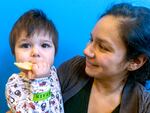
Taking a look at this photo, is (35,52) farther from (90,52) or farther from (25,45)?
(90,52)

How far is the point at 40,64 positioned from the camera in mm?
936

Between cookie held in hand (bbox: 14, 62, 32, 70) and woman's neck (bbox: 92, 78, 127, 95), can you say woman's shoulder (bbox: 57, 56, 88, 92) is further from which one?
cookie held in hand (bbox: 14, 62, 32, 70)

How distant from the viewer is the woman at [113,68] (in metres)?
0.92

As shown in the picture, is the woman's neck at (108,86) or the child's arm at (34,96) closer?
the child's arm at (34,96)

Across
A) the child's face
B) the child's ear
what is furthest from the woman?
the child's face

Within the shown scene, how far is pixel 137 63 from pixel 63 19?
39 centimetres

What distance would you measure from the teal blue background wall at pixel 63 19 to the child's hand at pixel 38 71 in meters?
0.32

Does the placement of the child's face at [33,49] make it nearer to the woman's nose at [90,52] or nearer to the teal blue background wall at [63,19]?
the woman's nose at [90,52]

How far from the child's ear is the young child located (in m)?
0.26

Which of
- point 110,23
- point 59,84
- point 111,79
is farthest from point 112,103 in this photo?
point 110,23

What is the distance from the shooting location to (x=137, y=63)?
98 cm

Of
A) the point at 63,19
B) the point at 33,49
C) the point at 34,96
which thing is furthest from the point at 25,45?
the point at 63,19

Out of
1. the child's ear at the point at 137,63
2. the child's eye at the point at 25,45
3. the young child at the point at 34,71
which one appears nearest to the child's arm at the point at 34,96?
the young child at the point at 34,71

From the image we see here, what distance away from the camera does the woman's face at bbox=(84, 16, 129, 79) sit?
3.00ft
